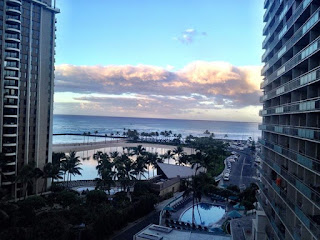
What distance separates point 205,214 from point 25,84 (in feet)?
137

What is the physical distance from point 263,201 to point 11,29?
50.6m

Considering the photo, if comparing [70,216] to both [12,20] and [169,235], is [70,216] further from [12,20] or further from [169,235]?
[12,20]

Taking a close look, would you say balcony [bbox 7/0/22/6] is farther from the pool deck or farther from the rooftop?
the pool deck

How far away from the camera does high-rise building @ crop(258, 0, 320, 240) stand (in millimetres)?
21155

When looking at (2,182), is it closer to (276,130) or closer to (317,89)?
(276,130)

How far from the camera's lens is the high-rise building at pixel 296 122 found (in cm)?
2115

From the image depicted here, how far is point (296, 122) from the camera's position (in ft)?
93.8

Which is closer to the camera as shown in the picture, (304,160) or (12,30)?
(304,160)

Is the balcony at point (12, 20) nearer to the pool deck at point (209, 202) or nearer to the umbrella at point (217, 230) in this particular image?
the pool deck at point (209, 202)

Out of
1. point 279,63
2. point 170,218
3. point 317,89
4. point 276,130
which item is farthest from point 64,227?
point 279,63

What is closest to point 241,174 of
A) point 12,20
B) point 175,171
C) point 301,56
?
point 175,171

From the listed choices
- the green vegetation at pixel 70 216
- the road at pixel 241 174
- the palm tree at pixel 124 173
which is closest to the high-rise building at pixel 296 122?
the green vegetation at pixel 70 216

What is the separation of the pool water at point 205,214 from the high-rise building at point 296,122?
12325 millimetres

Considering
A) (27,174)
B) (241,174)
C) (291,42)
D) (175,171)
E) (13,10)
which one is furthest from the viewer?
(241,174)
